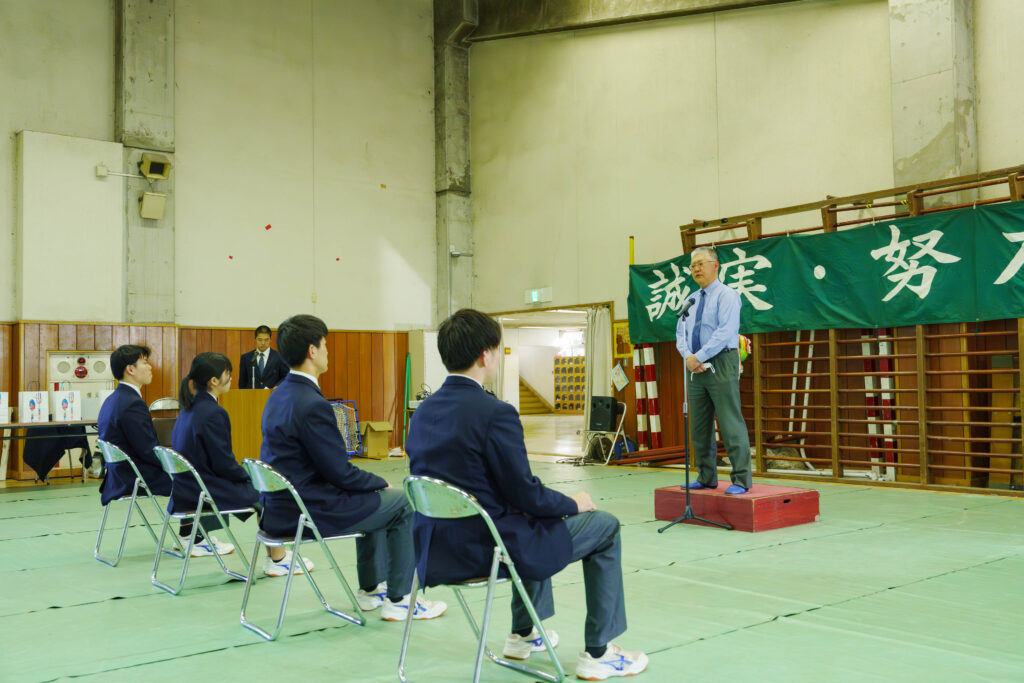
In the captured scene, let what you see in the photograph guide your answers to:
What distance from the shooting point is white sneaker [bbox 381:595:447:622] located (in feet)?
11.1

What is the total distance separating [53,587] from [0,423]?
14.1 feet

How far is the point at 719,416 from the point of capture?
532 cm

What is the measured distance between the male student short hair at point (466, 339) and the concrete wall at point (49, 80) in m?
8.38

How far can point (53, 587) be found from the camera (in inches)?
163

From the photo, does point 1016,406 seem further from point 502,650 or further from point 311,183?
point 311,183

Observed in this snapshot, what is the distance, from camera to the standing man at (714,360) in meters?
5.22

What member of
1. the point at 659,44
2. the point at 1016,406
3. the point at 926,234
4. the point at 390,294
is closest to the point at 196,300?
the point at 390,294

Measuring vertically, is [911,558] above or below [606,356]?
below

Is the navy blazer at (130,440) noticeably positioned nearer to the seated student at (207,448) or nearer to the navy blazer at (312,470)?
the seated student at (207,448)

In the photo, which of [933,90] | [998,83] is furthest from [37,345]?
[998,83]

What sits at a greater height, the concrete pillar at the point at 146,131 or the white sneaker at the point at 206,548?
the concrete pillar at the point at 146,131

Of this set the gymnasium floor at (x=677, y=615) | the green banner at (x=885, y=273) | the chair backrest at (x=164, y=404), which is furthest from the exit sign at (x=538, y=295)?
the gymnasium floor at (x=677, y=615)

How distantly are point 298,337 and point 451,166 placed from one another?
9434 millimetres

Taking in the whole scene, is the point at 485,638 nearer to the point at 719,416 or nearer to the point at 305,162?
the point at 719,416
